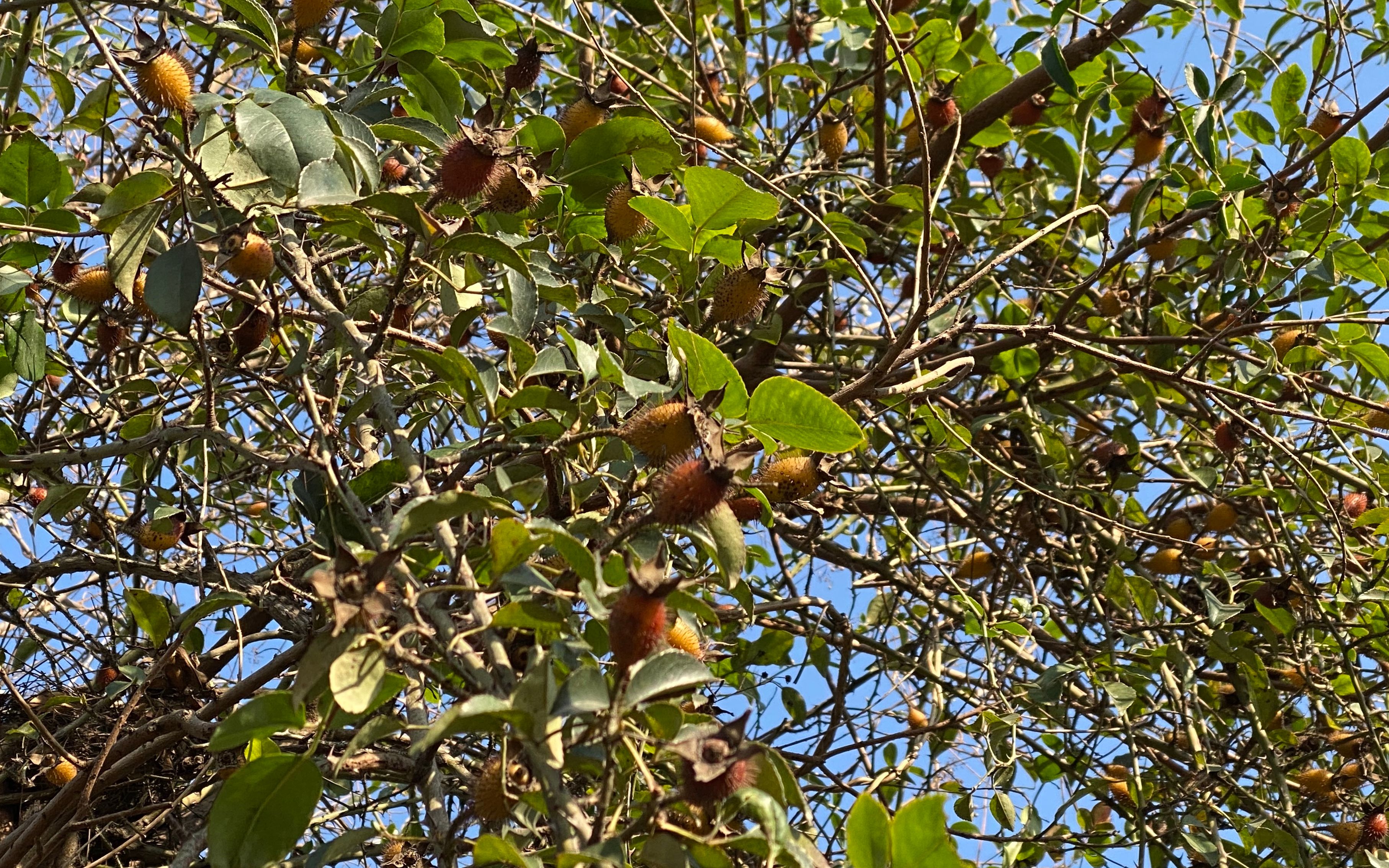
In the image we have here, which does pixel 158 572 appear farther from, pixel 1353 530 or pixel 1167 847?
pixel 1353 530

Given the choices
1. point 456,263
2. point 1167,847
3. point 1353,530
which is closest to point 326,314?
point 456,263

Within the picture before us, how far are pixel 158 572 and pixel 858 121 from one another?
186 cm

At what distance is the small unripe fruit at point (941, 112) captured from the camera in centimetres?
233

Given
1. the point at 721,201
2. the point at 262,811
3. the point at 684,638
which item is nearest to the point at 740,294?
the point at 721,201

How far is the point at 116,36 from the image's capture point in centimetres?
349

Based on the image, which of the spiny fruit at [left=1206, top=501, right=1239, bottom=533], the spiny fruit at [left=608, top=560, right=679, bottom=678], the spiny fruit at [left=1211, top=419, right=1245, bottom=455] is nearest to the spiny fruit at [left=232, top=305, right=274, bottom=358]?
the spiny fruit at [left=608, top=560, right=679, bottom=678]

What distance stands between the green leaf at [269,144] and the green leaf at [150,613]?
0.86m

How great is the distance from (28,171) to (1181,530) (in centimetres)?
242

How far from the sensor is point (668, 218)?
1433 millimetres

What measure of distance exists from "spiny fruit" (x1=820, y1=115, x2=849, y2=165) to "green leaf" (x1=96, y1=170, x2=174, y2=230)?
1.36 m

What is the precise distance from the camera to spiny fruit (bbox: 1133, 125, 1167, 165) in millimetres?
2492

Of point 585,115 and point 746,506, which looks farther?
point 585,115

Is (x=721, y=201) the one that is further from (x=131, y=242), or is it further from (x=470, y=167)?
(x=131, y=242)

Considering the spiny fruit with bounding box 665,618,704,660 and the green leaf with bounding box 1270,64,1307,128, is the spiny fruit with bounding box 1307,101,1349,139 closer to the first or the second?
the green leaf with bounding box 1270,64,1307,128
